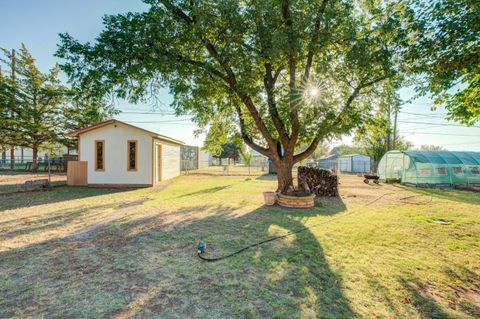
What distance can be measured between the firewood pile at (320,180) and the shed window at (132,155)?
9.47 metres

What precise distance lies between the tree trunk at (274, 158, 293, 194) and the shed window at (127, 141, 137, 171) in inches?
350

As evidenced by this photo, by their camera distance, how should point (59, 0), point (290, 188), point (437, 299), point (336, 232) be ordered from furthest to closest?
point (290, 188) < point (59, 0) < point (336, 232) < point (437, 299)

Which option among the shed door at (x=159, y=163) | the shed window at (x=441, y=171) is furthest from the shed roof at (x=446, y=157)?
the shed door at (x=159, y=163)

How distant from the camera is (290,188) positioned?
857cm

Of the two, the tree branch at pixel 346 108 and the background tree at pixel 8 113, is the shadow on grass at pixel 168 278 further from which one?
the background tree at pixel 8 113

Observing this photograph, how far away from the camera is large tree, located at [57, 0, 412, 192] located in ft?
20.6

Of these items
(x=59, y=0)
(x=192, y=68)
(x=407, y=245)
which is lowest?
(x=407, y=245)

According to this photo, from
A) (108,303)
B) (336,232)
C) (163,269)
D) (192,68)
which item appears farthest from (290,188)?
(108,303)

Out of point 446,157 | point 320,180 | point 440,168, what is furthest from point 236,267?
point 446,157

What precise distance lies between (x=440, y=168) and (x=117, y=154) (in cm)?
2006

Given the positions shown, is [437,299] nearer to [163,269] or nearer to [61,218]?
[163,269]

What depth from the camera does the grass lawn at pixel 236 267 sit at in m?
2.45

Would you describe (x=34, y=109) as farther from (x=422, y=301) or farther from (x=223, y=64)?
(x=422, y=301)

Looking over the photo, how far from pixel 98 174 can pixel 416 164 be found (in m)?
20.0
